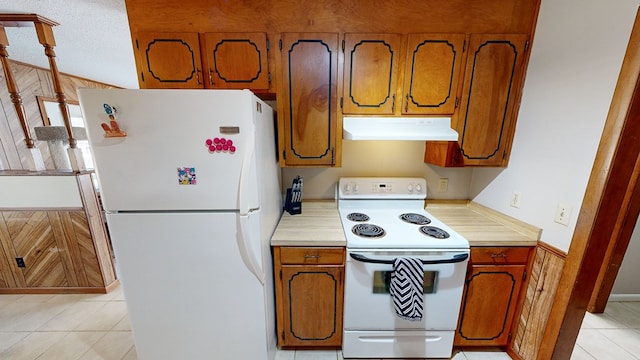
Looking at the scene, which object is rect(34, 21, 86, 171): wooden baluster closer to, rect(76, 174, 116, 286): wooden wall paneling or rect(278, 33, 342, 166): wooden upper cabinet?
rect(76, 174, 116, 286): wooden wall paneling

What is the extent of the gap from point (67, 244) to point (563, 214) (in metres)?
3.95

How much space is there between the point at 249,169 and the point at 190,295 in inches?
32.3

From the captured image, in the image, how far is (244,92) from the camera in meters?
0.99

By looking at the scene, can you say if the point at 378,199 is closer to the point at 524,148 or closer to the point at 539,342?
the point at 524,148

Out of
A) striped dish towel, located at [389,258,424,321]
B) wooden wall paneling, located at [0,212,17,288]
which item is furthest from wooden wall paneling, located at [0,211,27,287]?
striped dish towel, located at [389,258,424,321]

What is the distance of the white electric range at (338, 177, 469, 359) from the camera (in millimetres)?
1279

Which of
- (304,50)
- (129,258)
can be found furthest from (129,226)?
(304,50)

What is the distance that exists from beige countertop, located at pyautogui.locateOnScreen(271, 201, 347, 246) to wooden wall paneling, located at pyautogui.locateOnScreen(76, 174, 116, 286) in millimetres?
1938

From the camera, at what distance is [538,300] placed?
4.27ft

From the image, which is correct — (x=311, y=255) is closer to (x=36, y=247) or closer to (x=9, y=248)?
(x=36, y=247)

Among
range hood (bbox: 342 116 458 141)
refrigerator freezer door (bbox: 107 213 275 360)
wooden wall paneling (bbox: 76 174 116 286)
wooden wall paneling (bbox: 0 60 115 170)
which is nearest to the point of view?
refrigerator freezer door (bbox: 107 213 275 360)

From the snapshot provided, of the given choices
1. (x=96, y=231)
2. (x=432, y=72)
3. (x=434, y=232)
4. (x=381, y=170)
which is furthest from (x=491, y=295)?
(x=96, y=231)

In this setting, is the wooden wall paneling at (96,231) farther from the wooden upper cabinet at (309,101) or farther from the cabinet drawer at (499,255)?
the cabinet drawer at (499,255)

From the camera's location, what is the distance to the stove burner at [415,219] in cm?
160
